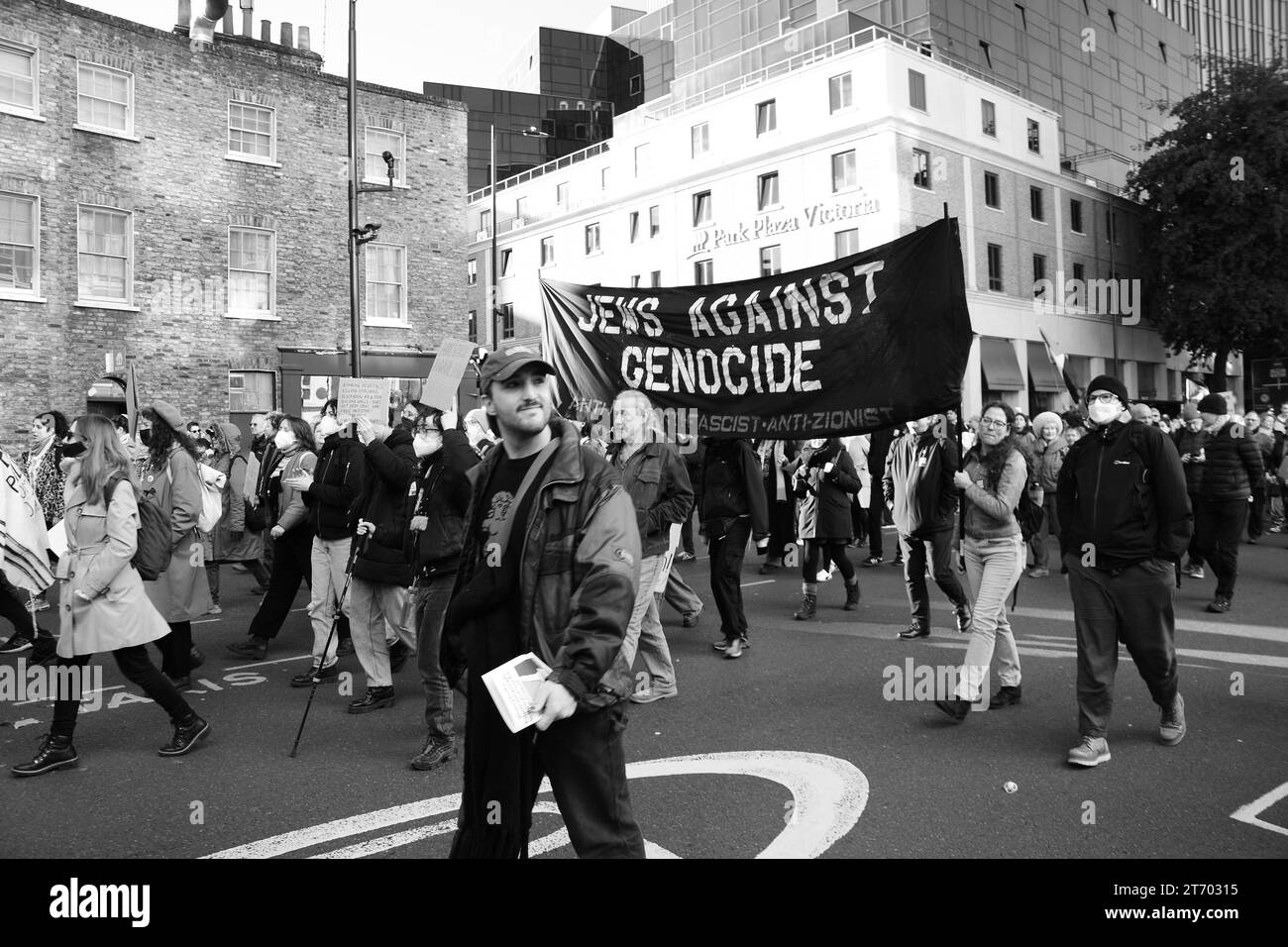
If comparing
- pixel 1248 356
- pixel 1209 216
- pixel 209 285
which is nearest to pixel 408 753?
pixel 209 285

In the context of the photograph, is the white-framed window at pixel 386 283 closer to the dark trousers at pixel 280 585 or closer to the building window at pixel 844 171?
the dark trousers at pixel 280 585

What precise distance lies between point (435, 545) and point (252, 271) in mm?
18716

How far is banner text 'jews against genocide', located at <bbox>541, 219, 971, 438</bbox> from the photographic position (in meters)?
5.83

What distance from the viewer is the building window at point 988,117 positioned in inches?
1486

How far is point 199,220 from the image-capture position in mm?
20719

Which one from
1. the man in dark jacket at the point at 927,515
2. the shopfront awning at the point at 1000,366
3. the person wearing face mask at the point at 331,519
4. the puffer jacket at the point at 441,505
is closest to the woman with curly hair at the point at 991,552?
the man in dark jacket at the point at 927,515

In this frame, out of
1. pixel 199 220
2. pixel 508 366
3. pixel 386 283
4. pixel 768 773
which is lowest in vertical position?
pixel 768 773

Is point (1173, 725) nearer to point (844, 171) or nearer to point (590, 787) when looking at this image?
point (590, 787)

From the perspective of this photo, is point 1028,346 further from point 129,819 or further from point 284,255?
point 129,819

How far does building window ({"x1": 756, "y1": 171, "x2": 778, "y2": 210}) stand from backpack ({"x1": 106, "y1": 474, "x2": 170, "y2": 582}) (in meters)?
34.0

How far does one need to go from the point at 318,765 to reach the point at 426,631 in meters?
0.86

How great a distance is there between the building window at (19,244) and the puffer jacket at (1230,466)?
20.2m

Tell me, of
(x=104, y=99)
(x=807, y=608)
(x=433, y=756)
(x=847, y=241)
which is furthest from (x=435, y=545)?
(x=847, y=241)
